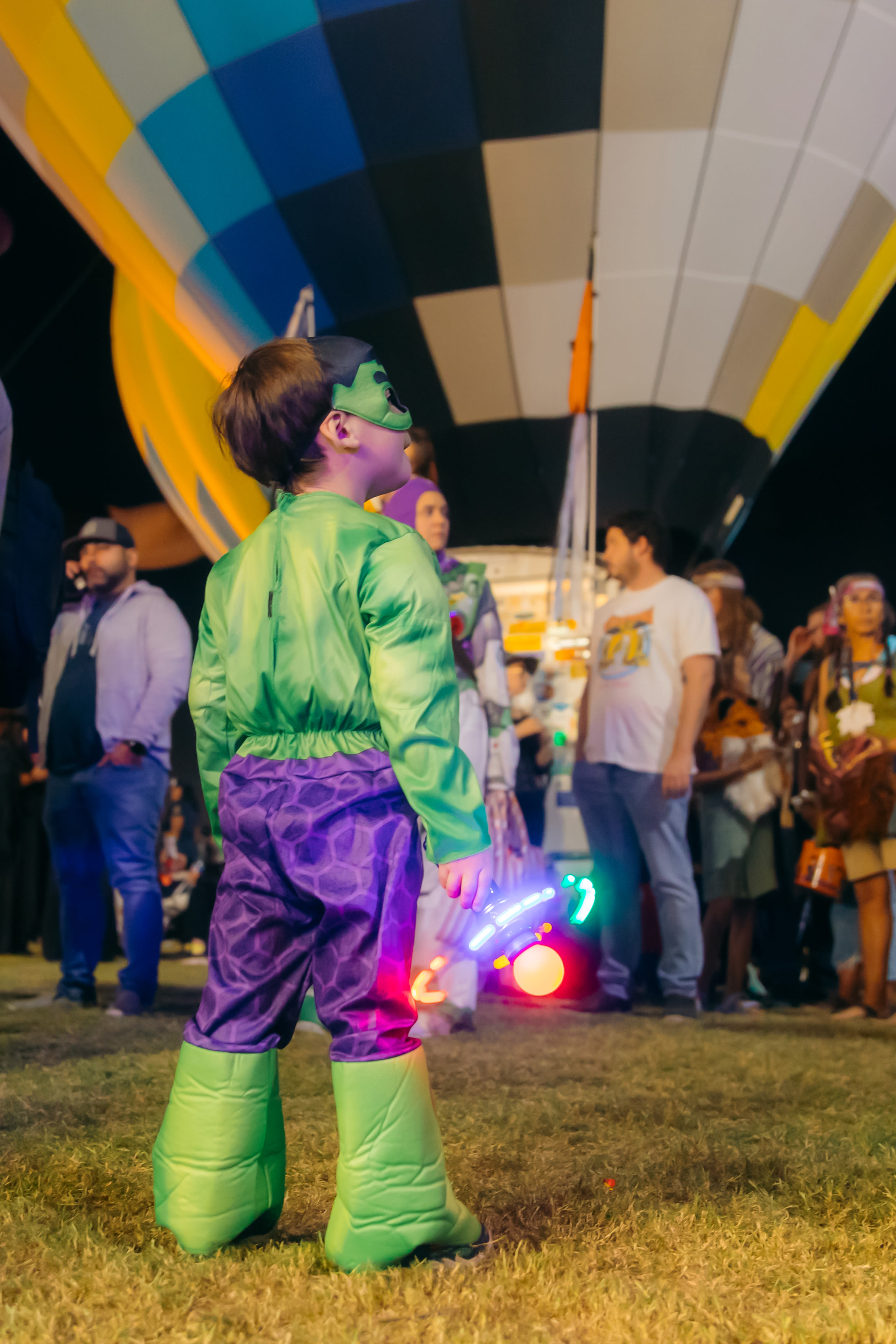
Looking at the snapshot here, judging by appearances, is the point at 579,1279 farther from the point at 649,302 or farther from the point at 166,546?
the point at 166,546

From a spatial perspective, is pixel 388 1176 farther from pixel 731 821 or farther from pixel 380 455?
pixel 731 821

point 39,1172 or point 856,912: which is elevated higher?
point 856,912

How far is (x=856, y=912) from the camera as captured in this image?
3.61 meters

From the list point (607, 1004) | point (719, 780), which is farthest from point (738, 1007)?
point (719, 780)

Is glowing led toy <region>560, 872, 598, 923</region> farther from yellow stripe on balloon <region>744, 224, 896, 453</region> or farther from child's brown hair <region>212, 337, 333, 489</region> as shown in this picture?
yellow stripe on balloon <region>744, 224, 896, 453</region>

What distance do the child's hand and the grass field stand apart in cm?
39

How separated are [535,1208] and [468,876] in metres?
0.49

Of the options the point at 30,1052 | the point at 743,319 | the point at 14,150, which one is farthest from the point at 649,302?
the point at 30,1052

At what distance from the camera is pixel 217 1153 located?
1.18 meters

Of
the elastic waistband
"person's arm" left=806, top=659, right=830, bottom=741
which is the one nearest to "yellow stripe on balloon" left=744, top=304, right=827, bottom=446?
"person's arm" left=806, top=659, right=830, bottom=741

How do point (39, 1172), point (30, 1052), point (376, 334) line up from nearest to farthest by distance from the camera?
point (39, 1172), point (30, 1052), point (376, 334)

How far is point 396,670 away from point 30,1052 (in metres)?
1.78

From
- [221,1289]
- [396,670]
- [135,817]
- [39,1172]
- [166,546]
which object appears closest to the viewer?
[221,1289]

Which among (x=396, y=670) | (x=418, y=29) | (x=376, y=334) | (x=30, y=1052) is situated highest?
(x=418, y=29)
